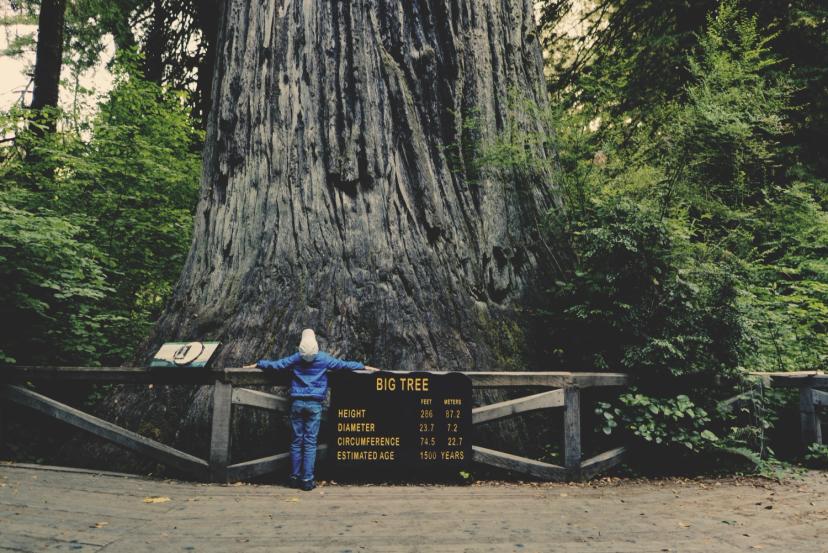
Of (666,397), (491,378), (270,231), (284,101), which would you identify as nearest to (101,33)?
(284,101)

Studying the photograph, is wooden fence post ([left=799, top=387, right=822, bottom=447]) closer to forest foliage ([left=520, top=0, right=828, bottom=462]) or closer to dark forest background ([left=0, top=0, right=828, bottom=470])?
dark forest background ([left=0, top=0, right=828, bottom=470])

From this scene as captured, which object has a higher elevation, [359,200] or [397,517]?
[359,200]

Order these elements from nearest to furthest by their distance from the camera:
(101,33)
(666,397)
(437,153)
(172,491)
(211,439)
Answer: (172,491), (211,439), (666,397), (437,153), (101,33)

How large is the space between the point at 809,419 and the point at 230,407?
21.8 feet

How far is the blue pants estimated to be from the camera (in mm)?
4945

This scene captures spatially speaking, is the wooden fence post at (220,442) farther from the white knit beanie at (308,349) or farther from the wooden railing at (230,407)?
the white knit beanie at (308,349)

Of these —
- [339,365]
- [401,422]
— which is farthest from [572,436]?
[339,365]

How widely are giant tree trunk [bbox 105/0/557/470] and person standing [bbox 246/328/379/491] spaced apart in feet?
2.41

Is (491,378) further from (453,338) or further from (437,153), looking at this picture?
(437,153)

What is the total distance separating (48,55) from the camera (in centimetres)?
1151

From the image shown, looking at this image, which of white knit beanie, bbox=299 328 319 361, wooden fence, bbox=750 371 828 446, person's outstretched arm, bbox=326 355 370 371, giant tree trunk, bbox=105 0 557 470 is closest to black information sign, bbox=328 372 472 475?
person's outstretched arm, bbox=326 355 370 371

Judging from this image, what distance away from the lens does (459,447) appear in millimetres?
5230

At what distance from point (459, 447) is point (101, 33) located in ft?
43.6

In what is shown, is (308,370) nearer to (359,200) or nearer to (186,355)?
(186,355)
